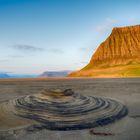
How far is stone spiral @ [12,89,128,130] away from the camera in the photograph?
7.39m

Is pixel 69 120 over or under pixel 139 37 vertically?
under

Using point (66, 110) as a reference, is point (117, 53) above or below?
above

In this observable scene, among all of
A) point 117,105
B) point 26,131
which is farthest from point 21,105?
point 117,105

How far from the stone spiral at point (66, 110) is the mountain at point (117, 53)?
397 ft

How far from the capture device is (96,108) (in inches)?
333

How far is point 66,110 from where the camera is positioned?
7969mm

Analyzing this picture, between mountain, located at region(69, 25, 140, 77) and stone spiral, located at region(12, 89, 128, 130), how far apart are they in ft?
397

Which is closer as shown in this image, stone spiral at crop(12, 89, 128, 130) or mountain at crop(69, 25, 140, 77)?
stone spiral at crop(12, 89, 128, 130)

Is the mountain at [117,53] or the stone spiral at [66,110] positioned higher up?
the mountain at [117,53]

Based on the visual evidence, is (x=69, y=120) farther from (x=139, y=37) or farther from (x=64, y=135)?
(x=139, y=37)

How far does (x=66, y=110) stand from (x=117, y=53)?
146984 millimetres

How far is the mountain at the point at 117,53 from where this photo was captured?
14175 centimetres

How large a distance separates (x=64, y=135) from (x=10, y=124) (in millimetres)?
1977

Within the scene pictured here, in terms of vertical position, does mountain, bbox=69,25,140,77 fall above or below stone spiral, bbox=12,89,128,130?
above
